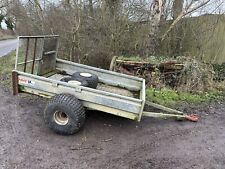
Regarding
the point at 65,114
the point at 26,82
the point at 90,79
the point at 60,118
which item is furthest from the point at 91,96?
the point at 26,82

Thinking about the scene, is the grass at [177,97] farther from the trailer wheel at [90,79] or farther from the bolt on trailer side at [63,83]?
the trailer wheel at [90,79]

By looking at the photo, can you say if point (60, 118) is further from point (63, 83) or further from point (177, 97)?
point (177, 97)

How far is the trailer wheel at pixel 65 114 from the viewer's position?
16.5 feet

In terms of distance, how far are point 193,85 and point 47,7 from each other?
23.0 ft

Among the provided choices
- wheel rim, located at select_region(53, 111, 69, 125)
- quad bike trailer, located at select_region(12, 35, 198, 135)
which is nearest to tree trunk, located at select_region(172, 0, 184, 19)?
quad bike trailer, located at select_region(12, 35, 198, 135)

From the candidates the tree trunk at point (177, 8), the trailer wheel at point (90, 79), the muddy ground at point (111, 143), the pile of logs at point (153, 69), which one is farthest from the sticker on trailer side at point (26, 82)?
the tree trunk at point (177, 8)

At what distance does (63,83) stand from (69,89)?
15cm

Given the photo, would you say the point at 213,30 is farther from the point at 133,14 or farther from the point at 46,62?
the point at 46,62

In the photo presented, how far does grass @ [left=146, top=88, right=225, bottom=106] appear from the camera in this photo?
23.7ft

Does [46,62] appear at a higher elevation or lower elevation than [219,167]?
higher

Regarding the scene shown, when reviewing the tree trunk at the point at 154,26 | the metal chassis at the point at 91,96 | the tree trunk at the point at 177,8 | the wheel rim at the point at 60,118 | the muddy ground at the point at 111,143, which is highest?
the tree trunk at the point at 177,8

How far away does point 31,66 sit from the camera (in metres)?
6.30

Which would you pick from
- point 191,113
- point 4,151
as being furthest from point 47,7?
point 4,151

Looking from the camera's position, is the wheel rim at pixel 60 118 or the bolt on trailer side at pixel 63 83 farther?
the wheel rim at pixel 60 118
